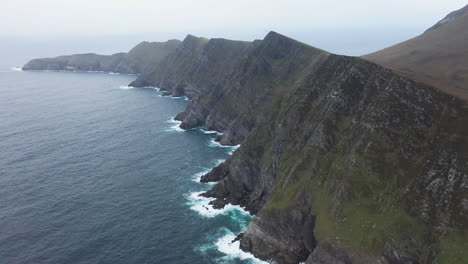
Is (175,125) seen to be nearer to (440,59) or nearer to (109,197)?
(109,197)

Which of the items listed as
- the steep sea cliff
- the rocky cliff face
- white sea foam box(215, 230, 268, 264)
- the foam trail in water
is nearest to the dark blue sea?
white sea foam box(215, 230, 268, 264)

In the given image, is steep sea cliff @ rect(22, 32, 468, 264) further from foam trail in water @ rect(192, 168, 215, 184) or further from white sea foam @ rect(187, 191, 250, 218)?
foam trail in water @ rect(192, 168, 215, 184)

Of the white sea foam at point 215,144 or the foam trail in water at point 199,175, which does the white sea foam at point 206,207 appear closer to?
the foam trail in water at point 199,175

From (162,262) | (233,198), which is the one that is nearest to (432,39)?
(233,198)

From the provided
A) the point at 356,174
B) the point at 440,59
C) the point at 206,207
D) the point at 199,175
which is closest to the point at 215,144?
the point at 199,175

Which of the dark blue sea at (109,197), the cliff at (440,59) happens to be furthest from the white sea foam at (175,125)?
the cliff at (440,59)

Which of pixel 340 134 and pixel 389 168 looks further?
pixel 340 134

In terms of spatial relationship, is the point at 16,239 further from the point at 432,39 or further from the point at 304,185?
the point at 432,39
